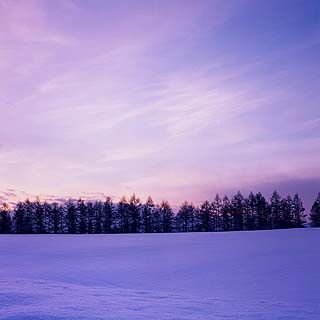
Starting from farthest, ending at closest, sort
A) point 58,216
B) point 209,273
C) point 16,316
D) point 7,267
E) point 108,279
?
point 58,216 < point 7,267 < point 209,273 < point 108,279 < point 16,316

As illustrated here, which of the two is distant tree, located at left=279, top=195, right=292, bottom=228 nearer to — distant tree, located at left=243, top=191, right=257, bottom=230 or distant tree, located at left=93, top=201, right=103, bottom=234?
distant tree, located at left=243, top=191, right=257, bottom=230

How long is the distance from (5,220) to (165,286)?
80924mm

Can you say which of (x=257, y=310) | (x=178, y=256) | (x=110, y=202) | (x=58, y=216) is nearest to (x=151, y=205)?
(x=110, y=202)

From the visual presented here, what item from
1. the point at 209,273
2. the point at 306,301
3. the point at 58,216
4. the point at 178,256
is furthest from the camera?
the point at 58,216

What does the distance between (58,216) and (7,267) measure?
77506 millimetres

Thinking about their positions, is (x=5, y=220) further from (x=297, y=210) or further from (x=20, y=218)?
(x=297, y=210)

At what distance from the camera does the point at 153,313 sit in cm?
678

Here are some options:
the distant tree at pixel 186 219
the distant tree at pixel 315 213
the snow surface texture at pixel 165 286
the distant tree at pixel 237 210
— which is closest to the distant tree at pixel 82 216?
the distant tree at pixel 186 219

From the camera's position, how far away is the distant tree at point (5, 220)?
86250 mm

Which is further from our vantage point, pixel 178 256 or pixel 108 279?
pixel 178 256

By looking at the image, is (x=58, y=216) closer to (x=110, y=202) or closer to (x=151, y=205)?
(x=110, y=202)

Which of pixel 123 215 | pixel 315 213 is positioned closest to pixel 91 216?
pixel 123 215

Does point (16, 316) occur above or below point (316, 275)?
above

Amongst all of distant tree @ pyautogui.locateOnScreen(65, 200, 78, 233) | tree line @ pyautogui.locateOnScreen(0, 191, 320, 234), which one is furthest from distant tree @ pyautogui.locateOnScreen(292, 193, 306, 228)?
distant tree @ pyautogui.locateOnScreen(65, 200, 78, 233)
